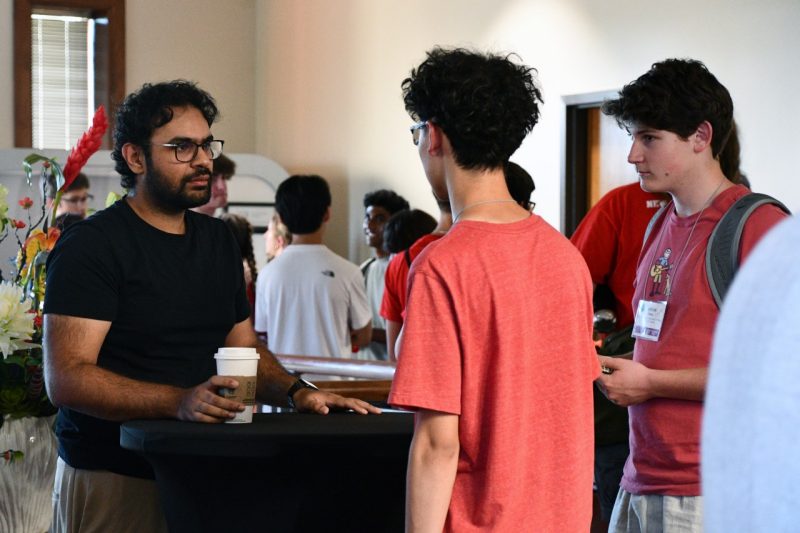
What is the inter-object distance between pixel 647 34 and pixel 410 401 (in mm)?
4715

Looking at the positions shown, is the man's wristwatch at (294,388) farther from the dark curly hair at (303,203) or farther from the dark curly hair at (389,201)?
the dark curly hair at (389,201)

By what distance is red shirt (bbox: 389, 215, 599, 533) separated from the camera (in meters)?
1.30

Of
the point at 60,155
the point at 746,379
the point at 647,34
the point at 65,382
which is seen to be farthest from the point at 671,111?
the point at 60,155

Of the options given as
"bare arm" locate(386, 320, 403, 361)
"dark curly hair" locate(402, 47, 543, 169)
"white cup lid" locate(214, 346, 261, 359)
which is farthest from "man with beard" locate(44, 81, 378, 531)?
"bare arm" locate(386, 320, 403, 361)

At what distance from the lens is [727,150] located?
1.88 meters

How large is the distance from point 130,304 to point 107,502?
1.21 feet

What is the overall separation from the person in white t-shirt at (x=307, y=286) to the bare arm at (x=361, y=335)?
12 cm

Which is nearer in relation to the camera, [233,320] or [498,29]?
[233,320]

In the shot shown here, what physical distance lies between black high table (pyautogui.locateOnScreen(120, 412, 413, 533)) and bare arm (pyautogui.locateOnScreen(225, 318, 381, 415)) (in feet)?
0.48

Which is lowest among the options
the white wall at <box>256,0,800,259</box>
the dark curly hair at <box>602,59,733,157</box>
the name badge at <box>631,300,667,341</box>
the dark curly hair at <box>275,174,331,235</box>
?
the name badge at <box>631,300,667,341</box>

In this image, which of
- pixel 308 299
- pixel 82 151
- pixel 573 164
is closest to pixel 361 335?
pixel 308 299

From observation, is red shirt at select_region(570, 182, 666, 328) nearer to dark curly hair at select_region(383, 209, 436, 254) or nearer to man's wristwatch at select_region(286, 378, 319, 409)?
man's wristwatch at select_region(286, 378, 319, 409)

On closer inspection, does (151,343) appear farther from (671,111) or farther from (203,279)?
(671,111)

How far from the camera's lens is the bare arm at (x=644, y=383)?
1702 mm
